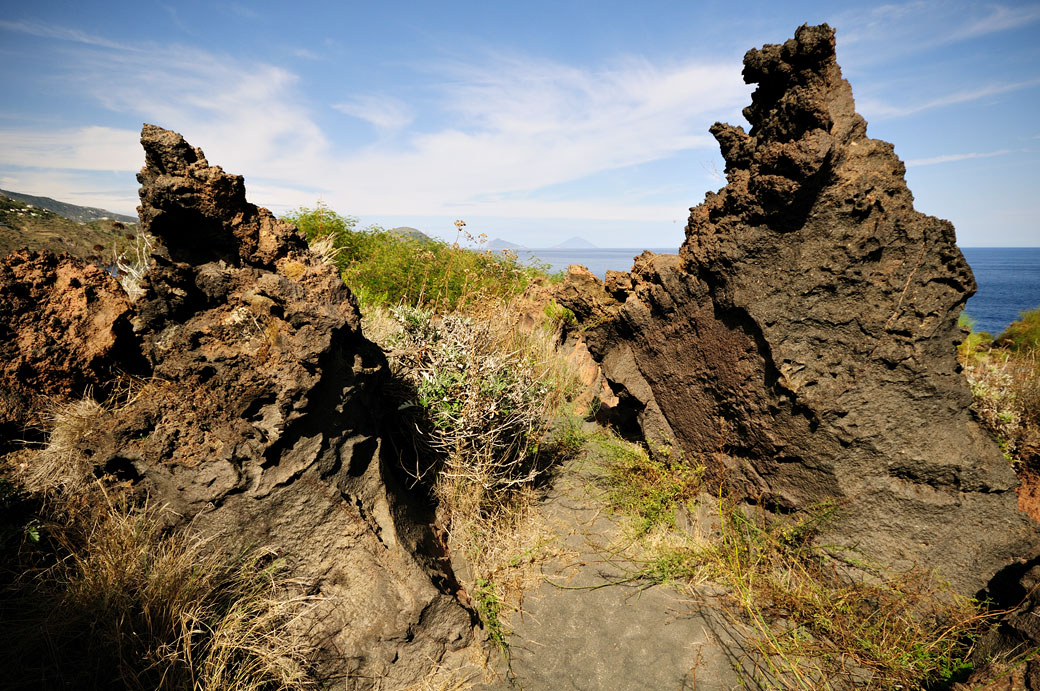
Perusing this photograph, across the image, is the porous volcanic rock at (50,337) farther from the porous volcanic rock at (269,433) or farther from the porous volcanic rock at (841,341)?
the porous volcanic rock at (841,341)

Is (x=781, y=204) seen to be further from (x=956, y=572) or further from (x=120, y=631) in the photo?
(x=120, y=631)

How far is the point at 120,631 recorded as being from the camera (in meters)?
2.24

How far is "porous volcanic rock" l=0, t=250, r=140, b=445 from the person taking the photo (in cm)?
284

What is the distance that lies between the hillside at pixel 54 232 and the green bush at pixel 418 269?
2060 millimetres

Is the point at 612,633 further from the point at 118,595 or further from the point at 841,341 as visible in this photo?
the point at 118,595

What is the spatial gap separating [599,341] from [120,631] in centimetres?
430

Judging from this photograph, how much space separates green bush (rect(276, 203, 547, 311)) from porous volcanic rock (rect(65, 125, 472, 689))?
1.90 m

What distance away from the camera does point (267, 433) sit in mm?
2701

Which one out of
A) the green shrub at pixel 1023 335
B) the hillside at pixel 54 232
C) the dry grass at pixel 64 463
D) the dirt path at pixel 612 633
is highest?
the hillside at pixel 54 232

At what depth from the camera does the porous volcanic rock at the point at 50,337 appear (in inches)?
112

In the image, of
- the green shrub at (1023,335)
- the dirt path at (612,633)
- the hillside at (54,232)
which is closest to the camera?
the dirt path at (612,633)

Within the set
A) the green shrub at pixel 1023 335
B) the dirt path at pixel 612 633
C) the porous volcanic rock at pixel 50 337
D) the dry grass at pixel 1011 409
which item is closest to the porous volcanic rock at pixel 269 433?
the porous volcanic rock at pixel 50 337

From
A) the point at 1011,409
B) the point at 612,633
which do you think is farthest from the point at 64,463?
the point at 1011,409

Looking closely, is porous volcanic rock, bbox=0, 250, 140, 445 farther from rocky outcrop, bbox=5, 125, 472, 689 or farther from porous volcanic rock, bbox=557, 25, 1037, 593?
porous volcanic rock, bbox=557, 25, 1037, 593
